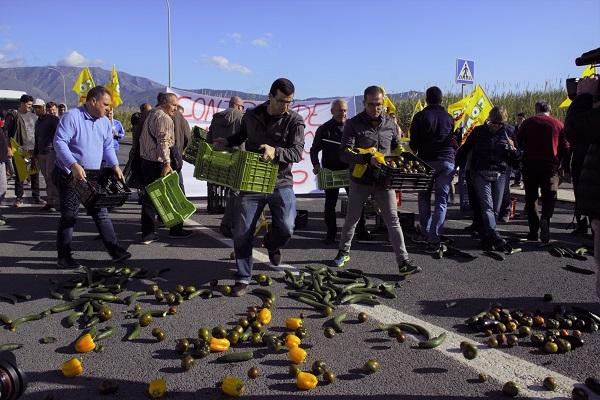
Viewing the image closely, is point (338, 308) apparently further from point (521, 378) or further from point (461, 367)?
point (521, 378)

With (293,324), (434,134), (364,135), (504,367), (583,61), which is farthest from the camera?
(434,134)

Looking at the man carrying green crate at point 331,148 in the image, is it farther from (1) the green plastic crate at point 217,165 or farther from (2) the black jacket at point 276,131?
(1) the green plastic crate at point 217,165

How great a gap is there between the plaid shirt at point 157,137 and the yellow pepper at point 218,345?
155 inches

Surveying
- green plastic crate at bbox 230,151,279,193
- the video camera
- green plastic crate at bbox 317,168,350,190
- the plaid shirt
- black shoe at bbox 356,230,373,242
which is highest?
the video camera

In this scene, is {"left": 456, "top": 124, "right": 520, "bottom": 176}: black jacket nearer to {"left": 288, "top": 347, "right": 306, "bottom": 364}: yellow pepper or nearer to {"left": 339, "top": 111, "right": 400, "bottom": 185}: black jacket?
{"left": 339, "top": 111, "right": 400, "bottom": 185}: black jacket

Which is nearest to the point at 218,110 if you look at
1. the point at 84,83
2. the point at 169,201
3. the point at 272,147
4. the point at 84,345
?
the point at 84,83

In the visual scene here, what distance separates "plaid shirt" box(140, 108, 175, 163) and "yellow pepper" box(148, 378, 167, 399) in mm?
4529

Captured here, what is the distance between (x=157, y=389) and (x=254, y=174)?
8.38 feet

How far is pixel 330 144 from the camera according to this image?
26.7 feet

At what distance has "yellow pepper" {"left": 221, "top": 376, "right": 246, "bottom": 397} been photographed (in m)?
3.47

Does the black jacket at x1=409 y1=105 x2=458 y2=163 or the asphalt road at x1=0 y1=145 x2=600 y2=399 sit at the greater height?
the black jacket at x1=409 y1=105 x2=458 y2=163

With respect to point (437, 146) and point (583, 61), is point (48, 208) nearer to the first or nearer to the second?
point (437, 146)

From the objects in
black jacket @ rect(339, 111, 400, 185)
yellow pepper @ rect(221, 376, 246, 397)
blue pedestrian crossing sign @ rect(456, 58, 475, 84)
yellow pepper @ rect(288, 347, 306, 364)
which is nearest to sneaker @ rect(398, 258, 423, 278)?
black jacket @ rect(339, 111, 400, 185)

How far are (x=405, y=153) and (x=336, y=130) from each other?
1849 millimetres
